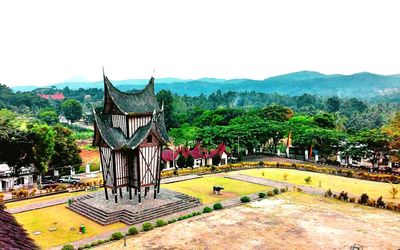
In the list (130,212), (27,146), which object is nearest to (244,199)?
(130,212)

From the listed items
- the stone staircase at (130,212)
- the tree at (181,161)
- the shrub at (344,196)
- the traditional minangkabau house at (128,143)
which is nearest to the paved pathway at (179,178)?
the tree at (181,161)

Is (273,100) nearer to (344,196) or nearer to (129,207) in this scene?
(344,196)

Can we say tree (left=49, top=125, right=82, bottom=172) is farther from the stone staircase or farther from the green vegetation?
the green vegetation

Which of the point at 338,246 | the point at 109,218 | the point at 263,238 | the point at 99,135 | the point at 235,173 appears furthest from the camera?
the point at 235,173

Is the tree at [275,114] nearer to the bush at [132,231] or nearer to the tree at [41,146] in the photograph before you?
the tree at [41,146]

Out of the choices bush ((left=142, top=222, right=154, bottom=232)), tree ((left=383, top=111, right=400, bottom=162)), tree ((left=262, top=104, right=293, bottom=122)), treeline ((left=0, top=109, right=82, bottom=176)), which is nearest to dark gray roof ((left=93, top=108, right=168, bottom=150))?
bush ((left=142, top=222, right=154, bottom=232))

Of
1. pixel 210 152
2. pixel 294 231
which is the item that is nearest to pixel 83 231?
pixel 294 231

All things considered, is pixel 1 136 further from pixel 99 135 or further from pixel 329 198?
pixel 329 198
